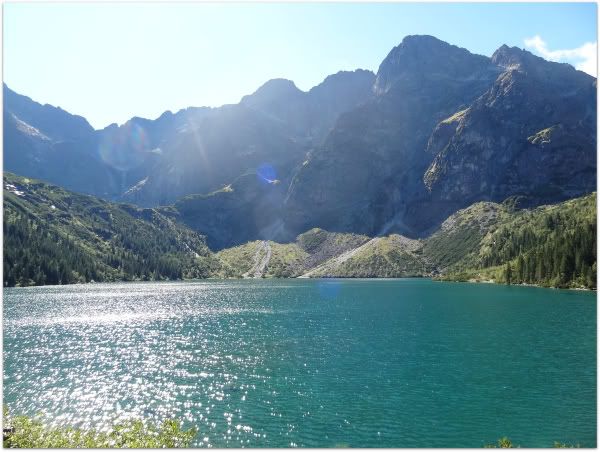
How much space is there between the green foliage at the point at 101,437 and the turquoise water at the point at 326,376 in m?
2.56

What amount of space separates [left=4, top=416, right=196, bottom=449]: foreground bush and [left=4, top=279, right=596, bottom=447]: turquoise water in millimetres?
2614

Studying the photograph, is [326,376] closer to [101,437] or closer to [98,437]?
[101,437]

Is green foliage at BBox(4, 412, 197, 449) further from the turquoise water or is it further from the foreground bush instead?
the turquoise water

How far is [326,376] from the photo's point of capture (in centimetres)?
6050

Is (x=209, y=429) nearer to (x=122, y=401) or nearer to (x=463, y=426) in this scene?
(x=122, y=401)

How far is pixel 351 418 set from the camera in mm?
45250

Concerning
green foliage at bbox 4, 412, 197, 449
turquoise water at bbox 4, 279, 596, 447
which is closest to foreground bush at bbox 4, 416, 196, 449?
green foliage at bbox 4, 412, 197, 449

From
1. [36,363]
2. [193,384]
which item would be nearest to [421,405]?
[193,384]

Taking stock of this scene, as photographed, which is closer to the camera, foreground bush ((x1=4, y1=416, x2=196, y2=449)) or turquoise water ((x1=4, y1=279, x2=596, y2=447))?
foreground bush ((x1=4, y1=416, x2=196, y2=449))

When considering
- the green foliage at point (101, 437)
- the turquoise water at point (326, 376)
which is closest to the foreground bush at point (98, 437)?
the green foliage at point (101, 437)

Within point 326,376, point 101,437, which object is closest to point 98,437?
point 101,437

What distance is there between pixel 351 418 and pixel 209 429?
47.1 feet

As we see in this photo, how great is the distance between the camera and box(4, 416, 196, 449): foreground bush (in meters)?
33.8

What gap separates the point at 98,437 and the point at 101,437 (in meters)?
0.44
